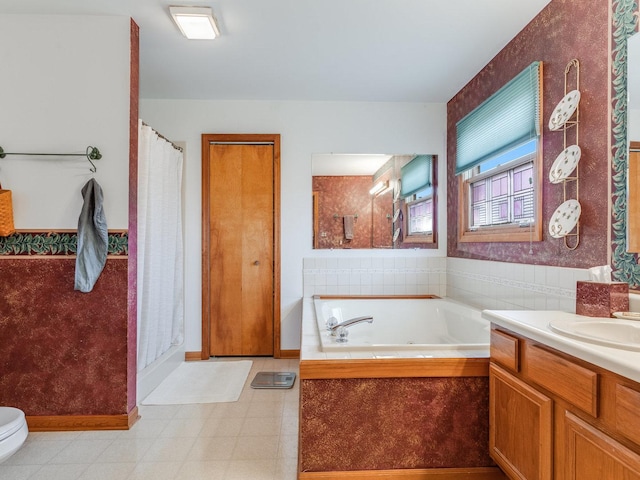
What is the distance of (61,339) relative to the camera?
2053 millimetres

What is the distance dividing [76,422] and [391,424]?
5.84ft

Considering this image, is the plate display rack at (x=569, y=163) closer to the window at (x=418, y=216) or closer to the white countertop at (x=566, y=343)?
A: the white countertop at (x=566, y=343)

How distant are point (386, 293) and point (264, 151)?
67.6 inches

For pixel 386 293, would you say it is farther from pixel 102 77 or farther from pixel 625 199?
pixel 102 77

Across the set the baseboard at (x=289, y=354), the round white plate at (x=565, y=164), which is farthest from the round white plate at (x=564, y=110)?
the baseboard at (x=289, y=354)

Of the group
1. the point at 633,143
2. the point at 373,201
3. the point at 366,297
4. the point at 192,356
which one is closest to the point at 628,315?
the point at 633,143

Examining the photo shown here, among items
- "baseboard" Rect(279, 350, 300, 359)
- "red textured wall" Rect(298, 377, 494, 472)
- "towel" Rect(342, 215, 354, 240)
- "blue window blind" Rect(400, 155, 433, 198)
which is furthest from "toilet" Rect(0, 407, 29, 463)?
"blue window blind" Rect(400, 155, 433, 198)

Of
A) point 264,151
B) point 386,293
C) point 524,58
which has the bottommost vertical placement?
point 386,293

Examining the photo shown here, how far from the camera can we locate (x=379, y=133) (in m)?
3.31

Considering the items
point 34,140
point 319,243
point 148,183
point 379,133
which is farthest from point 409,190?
point 34,140

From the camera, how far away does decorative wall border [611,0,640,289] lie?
147cm

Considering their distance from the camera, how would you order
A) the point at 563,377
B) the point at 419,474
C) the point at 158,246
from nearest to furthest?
1. the point at 563,377
2. the point at 419,474
3. the point at 158,246

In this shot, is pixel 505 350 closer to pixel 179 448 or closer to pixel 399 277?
pixel 179 448

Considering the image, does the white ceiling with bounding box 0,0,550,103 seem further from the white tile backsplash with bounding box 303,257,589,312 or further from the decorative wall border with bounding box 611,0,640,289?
the white tile backsplash with bounding box 303,257,589,312
